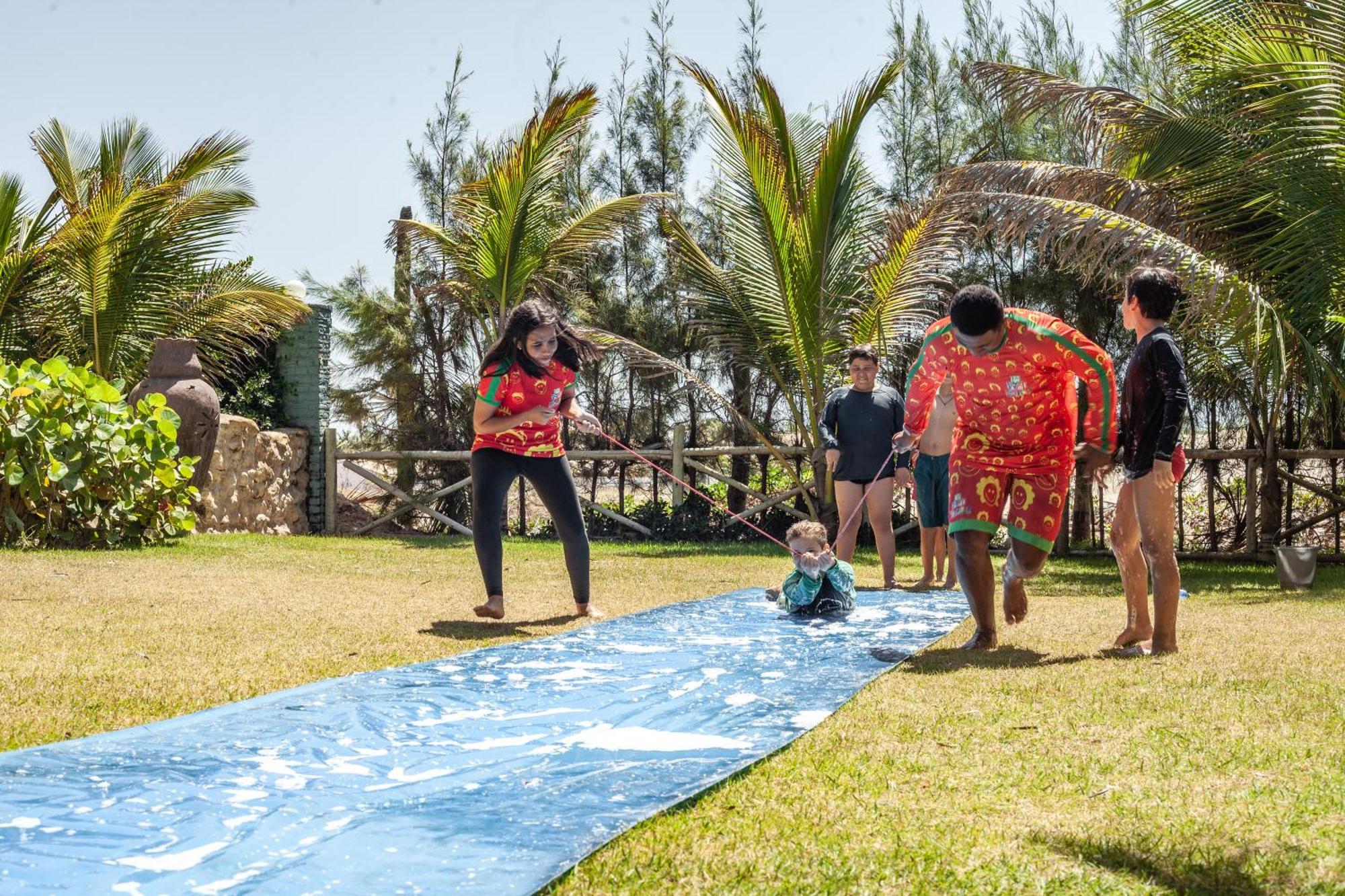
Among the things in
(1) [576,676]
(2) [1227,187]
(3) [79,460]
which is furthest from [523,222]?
(1) [576,676]

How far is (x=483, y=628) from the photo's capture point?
650 cm

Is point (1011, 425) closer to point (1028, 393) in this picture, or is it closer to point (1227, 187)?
point (1028, 393)

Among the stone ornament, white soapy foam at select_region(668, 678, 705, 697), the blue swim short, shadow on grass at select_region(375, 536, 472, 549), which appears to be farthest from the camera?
shadow on grass at select_region(375, 536, 472, 549)

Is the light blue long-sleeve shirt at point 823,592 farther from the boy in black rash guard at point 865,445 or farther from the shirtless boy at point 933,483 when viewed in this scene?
the shirtless boy at point 933,483

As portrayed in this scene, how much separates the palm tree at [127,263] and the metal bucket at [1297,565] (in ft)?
35.6

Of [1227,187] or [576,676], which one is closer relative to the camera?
[576,676]

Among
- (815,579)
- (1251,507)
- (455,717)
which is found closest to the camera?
(455,717)

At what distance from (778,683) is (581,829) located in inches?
78.4

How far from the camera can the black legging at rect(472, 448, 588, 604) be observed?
6.57 meters

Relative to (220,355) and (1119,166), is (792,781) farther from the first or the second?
(220,355)

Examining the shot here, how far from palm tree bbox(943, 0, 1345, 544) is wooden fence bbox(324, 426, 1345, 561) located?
446 millimetres

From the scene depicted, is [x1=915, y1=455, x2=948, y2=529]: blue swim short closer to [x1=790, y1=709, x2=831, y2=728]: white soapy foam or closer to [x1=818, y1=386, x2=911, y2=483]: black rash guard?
[x1=818, y1=386, x2=911, y2=483]: black rash guard

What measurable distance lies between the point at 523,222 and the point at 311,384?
393 centimetres

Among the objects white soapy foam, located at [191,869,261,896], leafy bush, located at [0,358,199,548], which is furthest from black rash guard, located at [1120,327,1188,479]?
leafy bush, located at [0,358,199,548]
